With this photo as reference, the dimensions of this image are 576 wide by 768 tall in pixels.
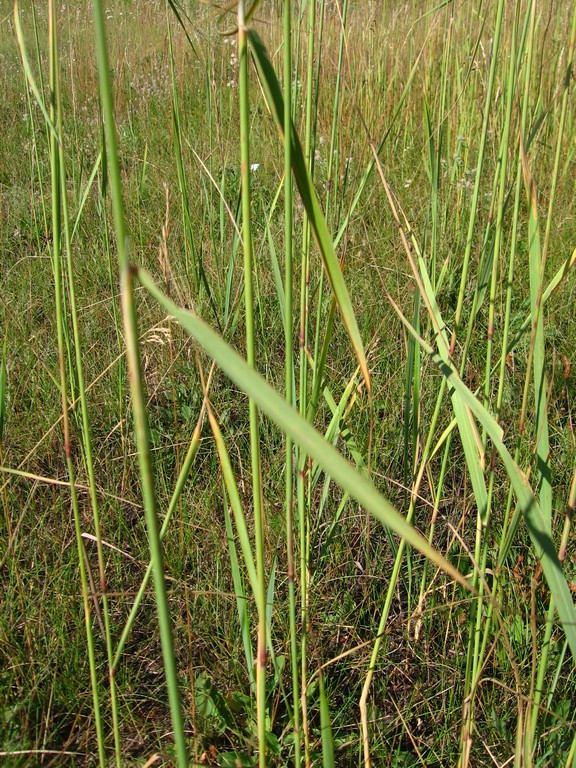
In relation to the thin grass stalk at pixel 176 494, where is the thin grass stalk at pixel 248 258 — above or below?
above

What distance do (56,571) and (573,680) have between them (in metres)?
0.73

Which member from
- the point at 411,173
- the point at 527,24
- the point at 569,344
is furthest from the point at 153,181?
the point at 527,24

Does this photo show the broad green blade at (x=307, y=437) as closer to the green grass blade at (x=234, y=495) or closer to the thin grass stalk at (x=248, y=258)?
the thin grass stalk at (x=248, y=258)

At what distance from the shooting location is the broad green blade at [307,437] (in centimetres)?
28

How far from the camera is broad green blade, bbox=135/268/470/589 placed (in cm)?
28

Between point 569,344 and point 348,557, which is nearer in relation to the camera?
point 348,557

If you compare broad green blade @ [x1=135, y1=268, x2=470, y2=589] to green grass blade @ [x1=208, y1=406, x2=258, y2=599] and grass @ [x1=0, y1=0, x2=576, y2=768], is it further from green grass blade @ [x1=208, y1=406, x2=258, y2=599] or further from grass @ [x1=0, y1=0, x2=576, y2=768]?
green grass blade @ [x1=208, y1=406, x2=258, y2=599]

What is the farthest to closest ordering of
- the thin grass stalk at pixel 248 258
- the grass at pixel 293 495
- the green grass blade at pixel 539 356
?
1. the green grass blade at pixel 539 356
2. the grass at pixel 293 495
3. the thin grass stalk at pixel 248 258

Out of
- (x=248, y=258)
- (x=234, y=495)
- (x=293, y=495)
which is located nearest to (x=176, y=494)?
(x=234, y=495)

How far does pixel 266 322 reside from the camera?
1.65 meters

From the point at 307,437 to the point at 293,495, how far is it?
0.82 meters

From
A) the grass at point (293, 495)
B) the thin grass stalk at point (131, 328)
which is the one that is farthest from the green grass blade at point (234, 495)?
the thin grass stalk at point (131, 328)

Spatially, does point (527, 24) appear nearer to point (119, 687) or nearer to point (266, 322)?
point (119, 687)

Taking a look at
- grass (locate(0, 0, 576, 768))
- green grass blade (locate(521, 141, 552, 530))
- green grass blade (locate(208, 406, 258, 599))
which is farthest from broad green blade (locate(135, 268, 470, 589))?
green grass blade (locate(521, 141, 552, 530))
